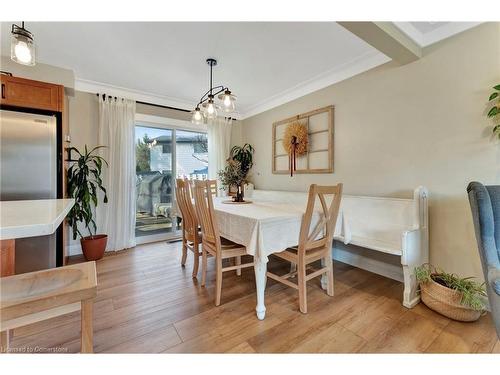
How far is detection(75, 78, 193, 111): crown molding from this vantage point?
3.18 m

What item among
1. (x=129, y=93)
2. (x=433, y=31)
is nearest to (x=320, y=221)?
(x=433, y=31)

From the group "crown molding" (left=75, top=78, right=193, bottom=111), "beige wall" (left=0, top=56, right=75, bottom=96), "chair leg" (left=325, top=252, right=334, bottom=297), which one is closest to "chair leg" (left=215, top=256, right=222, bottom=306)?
"chair leg" (left=325, top=252, right=334, bottom=297)

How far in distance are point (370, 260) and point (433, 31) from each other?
238cm

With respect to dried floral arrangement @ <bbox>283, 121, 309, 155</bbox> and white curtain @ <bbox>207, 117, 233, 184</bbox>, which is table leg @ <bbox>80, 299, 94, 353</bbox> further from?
white curtain @ <bbox>207, 117, 233, 184</bbox>

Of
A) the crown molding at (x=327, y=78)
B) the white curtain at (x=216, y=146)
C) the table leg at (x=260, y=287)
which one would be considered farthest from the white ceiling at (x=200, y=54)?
the table leg at (x=260, y=287)

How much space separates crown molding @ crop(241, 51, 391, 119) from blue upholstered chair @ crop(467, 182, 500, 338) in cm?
176

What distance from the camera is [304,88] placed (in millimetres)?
3328

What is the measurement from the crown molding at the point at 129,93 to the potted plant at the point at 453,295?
4109mm

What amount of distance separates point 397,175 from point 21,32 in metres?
3.19

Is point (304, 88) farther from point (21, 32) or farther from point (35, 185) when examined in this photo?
point (35, 185)

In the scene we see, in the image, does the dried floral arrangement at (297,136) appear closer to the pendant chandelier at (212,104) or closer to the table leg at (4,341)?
the pendant chandelier at (212,104)

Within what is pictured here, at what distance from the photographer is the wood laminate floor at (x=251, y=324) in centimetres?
145

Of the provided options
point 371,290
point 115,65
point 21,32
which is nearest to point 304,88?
point 115,65

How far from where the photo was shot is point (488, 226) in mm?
1304
